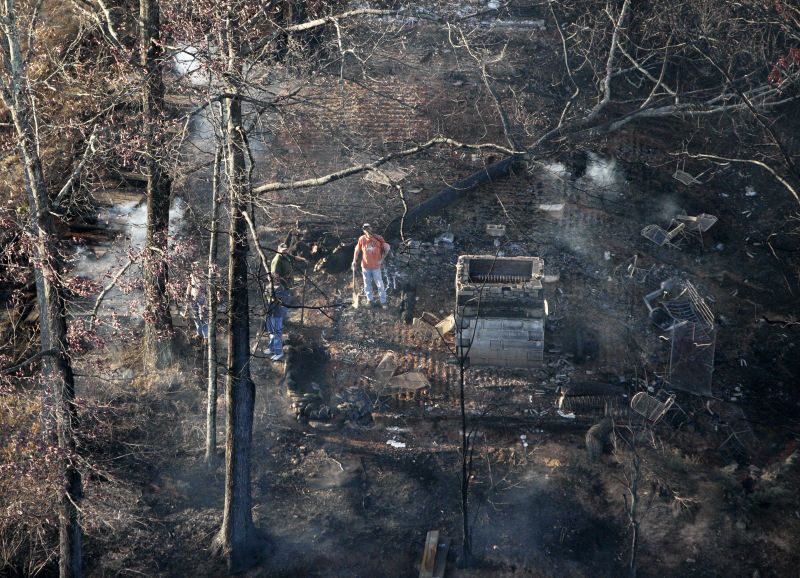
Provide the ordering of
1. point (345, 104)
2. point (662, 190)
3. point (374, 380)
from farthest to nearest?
point (345, 104)
point (662, 190)
point (374, 380)

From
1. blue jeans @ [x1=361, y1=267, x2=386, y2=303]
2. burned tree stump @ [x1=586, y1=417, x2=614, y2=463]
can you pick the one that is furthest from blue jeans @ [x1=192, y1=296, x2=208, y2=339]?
burned tree stump @ [x1=586, y1=417, x2=614, y2=463]

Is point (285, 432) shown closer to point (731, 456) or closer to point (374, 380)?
point (374, 380)

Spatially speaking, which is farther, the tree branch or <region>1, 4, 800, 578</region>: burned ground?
<region>1, 4, 800, 578</region>: burned ground

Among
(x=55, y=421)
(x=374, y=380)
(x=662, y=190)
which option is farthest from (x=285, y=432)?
(x=662, y=190)

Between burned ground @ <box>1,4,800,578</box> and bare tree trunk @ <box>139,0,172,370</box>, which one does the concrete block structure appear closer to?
burned ground @ <box>1,4,800,578</box>

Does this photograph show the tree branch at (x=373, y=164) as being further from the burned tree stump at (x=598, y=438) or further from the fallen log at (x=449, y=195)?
the fallen log at (x=449, y=195)
